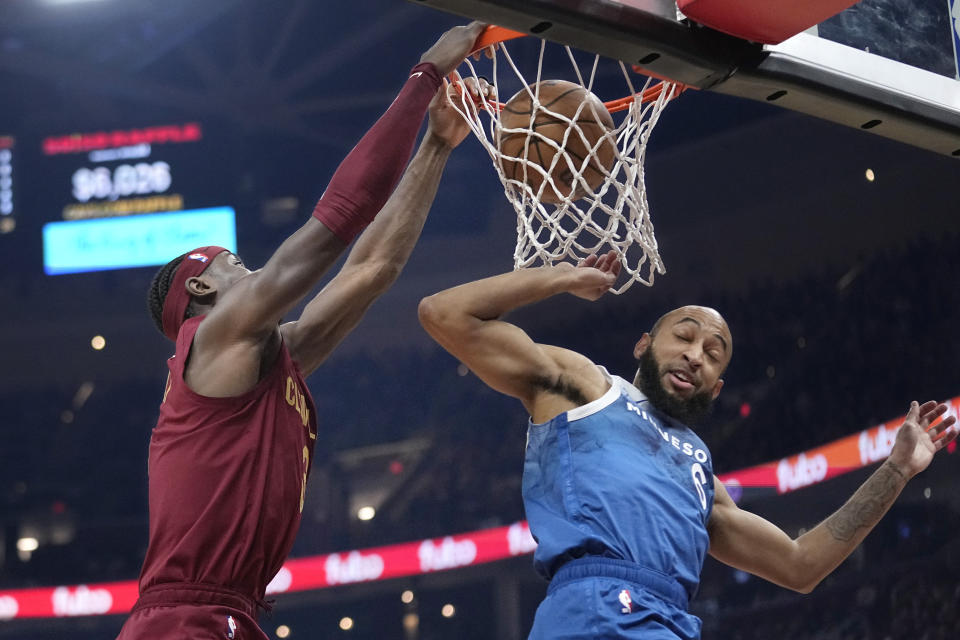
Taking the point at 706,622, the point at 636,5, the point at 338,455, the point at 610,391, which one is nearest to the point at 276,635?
the point at 338,455

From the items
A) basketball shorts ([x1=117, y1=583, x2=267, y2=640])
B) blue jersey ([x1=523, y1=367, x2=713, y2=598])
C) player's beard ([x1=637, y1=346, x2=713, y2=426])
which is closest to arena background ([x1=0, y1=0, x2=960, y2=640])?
player's beard ([x1=637, y1=346, x2=713, y2=426])

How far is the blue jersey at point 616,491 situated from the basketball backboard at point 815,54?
882 millimetres

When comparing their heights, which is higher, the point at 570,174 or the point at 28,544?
the point at 28,544

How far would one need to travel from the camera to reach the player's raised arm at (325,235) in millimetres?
2547

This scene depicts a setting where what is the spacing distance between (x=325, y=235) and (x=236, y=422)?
469mm

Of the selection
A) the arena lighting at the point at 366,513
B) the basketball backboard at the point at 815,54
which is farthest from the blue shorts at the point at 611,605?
the arena lighting at the point at 366,513

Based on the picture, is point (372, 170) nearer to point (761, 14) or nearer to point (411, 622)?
point (761, 14)

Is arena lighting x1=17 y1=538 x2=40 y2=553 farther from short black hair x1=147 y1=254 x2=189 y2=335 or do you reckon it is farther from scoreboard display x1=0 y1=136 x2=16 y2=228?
short black hair x1=147 y1=254 x2=189 y2=335

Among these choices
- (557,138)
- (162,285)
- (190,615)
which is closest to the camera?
(190,615)

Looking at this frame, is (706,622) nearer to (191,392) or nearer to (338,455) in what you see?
(338,455)

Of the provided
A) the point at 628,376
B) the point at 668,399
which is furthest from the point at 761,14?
the point at 628,376

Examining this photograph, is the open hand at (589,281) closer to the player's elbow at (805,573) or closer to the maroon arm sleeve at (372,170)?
the maroon arm sleeve at (372,170)

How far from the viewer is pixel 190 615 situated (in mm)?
2400

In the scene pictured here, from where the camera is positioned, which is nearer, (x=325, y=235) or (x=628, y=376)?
(x=325, y=235)
